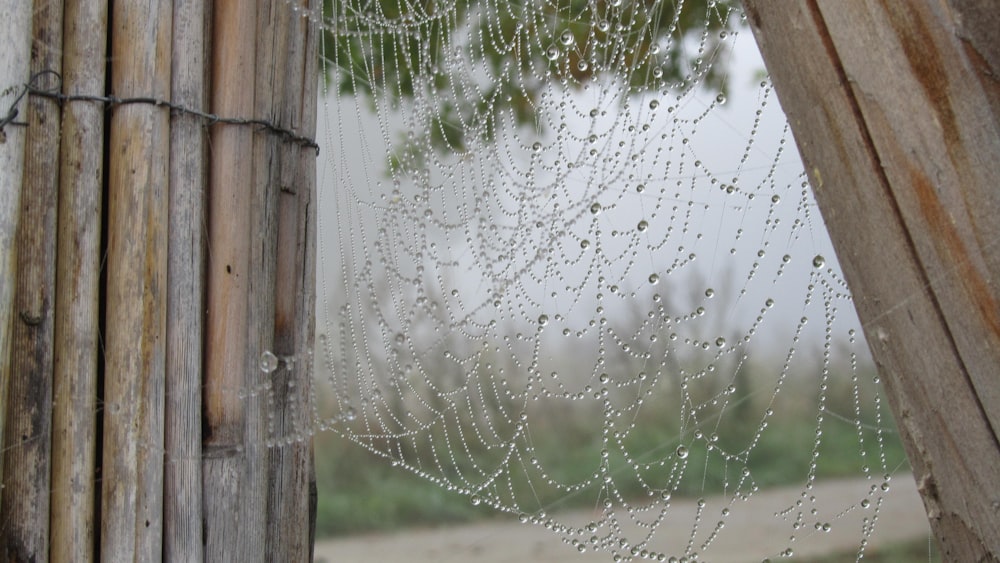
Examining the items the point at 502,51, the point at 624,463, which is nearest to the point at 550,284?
the point at 502,51

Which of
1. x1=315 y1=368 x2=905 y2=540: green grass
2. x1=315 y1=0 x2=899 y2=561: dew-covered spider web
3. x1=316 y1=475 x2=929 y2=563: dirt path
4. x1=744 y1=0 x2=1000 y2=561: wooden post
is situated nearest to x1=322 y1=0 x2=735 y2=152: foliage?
x1=315 y1=0 x2=899 y2=561: dew-covered spider web

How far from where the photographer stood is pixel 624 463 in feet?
14.0

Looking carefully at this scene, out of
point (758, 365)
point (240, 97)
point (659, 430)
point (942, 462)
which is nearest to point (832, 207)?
point (942, 462)

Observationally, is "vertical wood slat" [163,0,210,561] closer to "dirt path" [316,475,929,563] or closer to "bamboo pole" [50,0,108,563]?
"bamboo pole" [50,0,108,563]

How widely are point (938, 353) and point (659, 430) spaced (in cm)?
347

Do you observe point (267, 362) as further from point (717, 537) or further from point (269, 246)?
point (717, 537)

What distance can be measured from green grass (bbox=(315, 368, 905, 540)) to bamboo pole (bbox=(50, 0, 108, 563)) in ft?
9.79

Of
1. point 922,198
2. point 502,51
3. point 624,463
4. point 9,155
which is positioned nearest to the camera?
point 922,198

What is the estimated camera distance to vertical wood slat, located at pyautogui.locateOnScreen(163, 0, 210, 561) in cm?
110

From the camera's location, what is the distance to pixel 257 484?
3.74 feet

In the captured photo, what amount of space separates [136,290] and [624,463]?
344cm

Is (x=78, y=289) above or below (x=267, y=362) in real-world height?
above

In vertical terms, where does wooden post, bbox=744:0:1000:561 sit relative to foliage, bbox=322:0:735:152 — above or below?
below

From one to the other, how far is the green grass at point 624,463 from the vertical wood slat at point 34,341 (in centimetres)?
301
